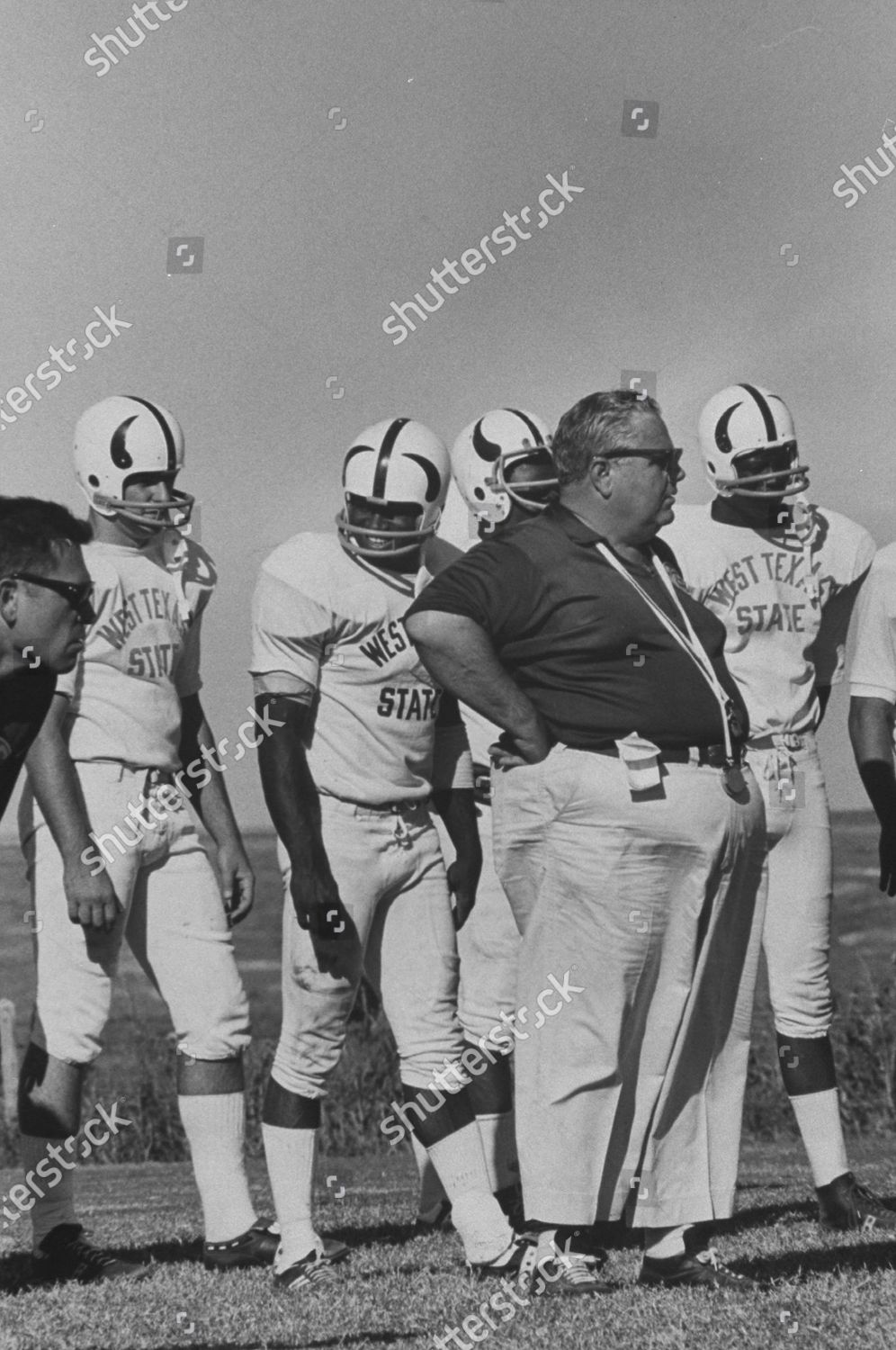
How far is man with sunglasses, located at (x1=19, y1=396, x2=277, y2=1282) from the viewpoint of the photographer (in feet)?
23.4

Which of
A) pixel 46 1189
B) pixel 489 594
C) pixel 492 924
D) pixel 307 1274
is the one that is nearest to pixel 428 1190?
pixel 492 924

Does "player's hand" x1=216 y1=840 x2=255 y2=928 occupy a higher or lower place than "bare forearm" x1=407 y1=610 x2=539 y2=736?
lower

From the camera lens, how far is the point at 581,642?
5.99 m

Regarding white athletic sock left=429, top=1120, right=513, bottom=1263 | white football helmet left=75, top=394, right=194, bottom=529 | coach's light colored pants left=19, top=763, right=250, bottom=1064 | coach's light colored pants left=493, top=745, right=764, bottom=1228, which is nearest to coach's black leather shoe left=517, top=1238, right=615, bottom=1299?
coach's light colored pants left=493, top=745, right=764, bottom=1228

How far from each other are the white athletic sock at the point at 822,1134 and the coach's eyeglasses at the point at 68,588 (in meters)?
3.79

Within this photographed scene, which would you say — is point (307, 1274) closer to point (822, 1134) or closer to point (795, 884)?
point (822, 1134)

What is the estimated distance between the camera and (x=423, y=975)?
7.30m

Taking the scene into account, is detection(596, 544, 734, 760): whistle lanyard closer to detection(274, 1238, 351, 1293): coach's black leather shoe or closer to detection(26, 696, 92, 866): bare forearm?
detection(26, 696, 92, 866): bare forearm

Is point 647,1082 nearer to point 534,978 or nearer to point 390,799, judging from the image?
point 534,978

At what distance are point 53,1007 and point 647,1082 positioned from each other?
2202mm

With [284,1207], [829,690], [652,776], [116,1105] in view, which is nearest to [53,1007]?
[284,1207]

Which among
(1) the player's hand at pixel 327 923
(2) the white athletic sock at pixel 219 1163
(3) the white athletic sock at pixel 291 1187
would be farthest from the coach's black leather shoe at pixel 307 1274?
(1) the player's hand at pixel 327 923

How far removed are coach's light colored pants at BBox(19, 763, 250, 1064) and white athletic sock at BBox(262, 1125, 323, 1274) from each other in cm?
38

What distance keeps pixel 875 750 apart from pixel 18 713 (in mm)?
3754
